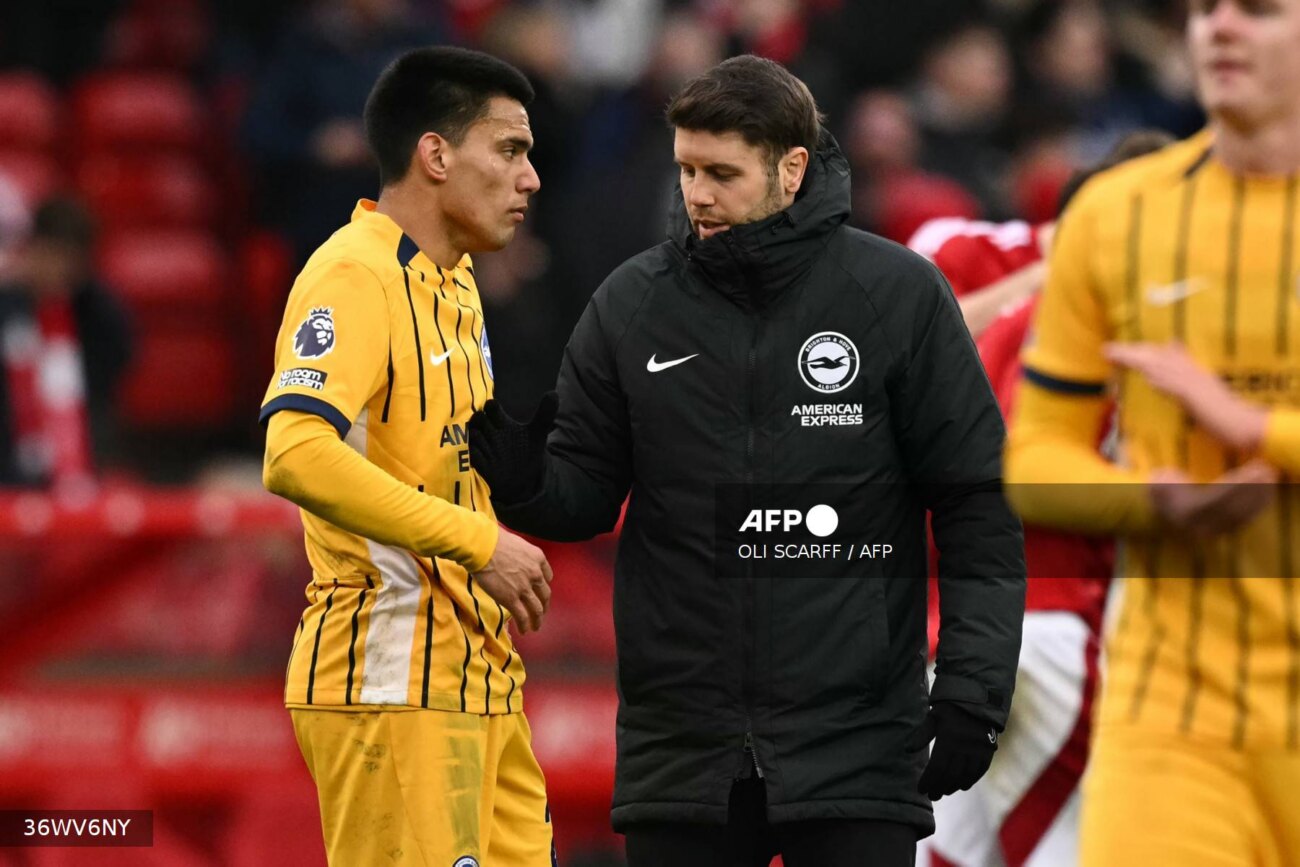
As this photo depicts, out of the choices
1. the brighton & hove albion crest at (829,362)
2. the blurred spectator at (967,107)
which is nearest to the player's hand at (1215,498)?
the brighton & hove albion crest at (829,362)

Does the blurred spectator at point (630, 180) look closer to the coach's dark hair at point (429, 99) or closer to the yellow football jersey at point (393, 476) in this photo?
the coach's dark hair at point (429, 99)

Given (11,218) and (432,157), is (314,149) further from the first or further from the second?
(432,157)

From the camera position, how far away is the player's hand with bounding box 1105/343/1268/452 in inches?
137

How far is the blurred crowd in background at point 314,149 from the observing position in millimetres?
10266

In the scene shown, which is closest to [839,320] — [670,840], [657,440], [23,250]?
[657,440]

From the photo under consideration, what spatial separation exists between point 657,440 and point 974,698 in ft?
2.78

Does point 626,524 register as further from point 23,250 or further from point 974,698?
point 23,250

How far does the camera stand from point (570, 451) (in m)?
4.86

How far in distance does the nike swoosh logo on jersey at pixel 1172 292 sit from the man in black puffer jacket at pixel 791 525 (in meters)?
0.95

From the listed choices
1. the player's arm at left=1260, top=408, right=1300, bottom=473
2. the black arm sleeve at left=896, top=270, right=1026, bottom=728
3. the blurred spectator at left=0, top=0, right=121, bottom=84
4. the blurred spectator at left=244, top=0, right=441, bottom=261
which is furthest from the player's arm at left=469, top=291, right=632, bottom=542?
the blurred spectator at left=0, top=0, right=121, bottom=84

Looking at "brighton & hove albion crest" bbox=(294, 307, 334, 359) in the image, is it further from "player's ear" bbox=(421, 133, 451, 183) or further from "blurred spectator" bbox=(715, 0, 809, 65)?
"blurred spectator" bbox=(715, 0, 809, 65)

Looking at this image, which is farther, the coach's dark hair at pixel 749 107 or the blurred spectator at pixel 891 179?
the blurred spectator at pixel 891 179

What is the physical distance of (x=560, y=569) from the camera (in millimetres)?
7855

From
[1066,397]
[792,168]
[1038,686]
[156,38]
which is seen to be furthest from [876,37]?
[1066,397]
